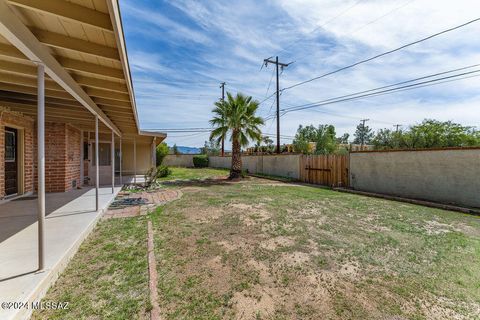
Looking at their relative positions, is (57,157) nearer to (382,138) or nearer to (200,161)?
(200,161)

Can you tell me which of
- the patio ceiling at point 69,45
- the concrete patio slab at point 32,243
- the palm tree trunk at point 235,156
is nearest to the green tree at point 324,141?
the palm tree trunk at point 235,156

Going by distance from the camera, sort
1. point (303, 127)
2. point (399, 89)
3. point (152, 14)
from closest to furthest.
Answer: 1. point (152, 14)
2. point (399, 89)
3. point (303, 127)

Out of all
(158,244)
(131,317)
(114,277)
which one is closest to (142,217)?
(158,244)

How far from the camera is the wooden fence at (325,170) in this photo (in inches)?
493

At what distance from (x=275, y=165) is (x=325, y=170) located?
17.3 feet

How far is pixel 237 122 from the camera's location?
15227mm

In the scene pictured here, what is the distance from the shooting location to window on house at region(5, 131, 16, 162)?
A: 6428mm

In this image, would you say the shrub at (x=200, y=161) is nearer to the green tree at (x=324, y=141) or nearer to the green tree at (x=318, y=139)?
the green tree at (x=318, y=139)

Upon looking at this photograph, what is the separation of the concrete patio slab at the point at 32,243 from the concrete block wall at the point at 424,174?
10624 millimetres

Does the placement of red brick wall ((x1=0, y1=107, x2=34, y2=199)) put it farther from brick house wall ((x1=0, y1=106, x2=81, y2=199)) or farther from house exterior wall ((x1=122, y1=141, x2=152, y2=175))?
house exterior wall ((x1=122, y1=141, x2=152, y2=175))

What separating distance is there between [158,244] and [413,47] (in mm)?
12511

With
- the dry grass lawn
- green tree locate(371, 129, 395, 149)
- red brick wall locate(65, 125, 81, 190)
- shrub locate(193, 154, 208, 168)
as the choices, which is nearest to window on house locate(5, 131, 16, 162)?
red brick wall locate(65, 125, 81, 190)

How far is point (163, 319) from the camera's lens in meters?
2.15

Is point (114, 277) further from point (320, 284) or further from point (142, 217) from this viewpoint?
point (142, 217)
